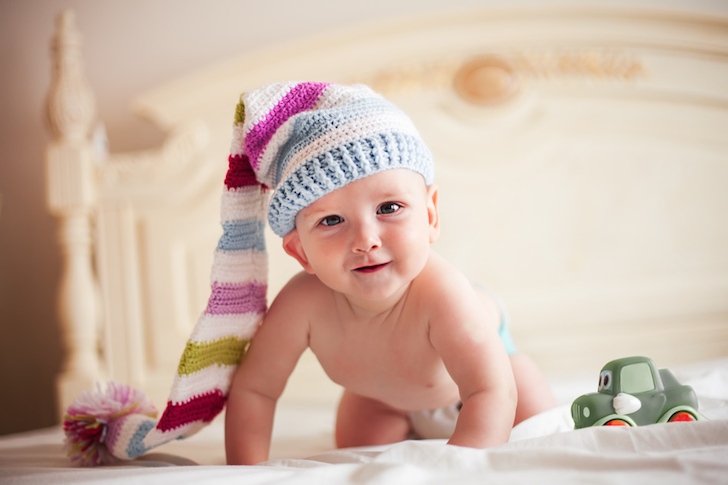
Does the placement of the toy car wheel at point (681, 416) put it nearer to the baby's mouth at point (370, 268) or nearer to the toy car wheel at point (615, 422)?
the toy car wheel at point (615, 422)

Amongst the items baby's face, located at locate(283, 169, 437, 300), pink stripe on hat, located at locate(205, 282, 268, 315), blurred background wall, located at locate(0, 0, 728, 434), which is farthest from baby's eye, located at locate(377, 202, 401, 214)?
blurred background wall, located at locate(0, 0, 728, 434)

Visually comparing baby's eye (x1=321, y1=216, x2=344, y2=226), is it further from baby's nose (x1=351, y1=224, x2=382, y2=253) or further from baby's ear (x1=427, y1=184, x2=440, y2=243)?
baby's ear (x1=427, y1=184, x2=440, y2=243)

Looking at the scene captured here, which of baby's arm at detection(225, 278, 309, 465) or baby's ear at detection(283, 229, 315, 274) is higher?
baby's ear at detection(283, 229, 315, 274)

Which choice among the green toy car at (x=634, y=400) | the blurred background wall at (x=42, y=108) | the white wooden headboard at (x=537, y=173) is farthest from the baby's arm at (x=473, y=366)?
the blurred background wall at (x=42, y=108)

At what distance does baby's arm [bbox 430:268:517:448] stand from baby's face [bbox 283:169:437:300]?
0.27 ft

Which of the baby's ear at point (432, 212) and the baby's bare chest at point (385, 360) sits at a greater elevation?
the baby's ear at point (432, 212)

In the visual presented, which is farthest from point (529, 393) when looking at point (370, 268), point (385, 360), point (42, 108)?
point (42, 108)

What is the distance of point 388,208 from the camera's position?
32.7 inches

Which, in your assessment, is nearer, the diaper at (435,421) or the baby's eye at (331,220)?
the baby's eye at (331,220)

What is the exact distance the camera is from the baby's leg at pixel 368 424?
107 centimetres

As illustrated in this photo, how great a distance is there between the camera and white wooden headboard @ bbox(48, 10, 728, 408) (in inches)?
69.0

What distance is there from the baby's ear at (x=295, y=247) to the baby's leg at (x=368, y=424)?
Result: 1.09 feet

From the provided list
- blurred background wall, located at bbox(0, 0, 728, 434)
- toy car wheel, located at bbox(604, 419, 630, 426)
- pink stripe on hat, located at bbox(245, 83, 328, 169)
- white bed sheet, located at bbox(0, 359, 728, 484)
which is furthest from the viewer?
blurred background wall, located at bbox(0, 0, 728, 434)

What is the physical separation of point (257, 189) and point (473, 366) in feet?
1.48
